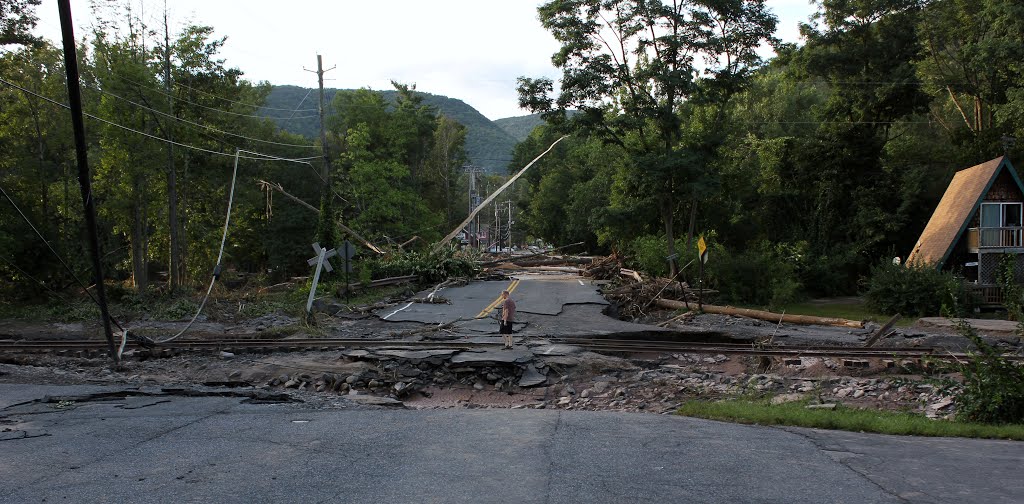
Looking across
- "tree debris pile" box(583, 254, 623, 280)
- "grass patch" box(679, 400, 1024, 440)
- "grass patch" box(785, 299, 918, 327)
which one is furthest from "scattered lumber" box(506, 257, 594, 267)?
"grass patch" box(679, 400, 1024, 440)

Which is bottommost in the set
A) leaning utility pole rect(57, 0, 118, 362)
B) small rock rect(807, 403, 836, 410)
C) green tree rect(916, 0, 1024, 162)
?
small rock rect(807, 403, 836, 410)

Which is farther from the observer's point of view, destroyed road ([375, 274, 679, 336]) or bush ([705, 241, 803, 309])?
bush ([705, 241, 803, 309])

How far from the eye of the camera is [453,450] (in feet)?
24.2

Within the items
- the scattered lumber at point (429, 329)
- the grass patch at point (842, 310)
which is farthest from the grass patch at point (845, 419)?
the grass patch at point (842, 310)

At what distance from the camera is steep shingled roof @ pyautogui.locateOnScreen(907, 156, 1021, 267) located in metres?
31.1

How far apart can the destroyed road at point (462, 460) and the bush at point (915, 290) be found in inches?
846

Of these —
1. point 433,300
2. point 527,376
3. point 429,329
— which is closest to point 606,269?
point 433,300

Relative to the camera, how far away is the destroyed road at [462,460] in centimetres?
585

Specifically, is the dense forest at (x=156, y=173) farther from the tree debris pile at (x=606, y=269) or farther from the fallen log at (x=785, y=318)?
the fallen log at (x=785, y=318)

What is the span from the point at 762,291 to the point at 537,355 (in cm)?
1989

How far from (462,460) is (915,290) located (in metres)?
26.4

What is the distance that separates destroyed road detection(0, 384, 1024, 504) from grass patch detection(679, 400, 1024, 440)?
1.45 ft

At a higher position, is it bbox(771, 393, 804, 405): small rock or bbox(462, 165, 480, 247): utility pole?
bbox(462, 165, 480, 247): utility pole

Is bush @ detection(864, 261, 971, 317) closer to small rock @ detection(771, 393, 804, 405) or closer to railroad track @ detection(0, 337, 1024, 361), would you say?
railroad track @ detection(0, 337, 1024, 361)
